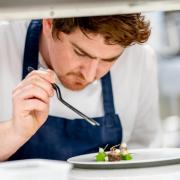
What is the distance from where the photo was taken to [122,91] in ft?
4.77

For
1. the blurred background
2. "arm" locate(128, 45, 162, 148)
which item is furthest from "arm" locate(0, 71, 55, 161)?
the blurred background

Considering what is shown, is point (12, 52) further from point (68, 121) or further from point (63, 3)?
point (63, 3)

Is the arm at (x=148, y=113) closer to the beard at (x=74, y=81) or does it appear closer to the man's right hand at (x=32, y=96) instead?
the beard at (x=74, y=81)

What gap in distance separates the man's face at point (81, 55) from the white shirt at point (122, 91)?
0.13m

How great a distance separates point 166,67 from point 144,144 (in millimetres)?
1169

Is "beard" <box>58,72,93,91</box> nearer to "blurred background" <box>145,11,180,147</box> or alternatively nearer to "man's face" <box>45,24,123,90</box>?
"man's face" <box>45,24,123,90</box>

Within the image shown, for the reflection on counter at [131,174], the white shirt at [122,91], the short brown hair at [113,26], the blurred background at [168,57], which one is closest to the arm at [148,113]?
the white shirt at [122,91]

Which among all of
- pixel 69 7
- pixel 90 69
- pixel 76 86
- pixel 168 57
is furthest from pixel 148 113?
pixel 168 57

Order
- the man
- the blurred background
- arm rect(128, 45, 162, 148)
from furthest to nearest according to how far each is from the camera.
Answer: the blurred background
arm rect(128, 45, 162, 148)
the man

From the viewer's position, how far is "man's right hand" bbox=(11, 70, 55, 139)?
1.02 m

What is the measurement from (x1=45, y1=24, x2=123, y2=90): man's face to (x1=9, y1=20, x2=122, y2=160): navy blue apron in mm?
106

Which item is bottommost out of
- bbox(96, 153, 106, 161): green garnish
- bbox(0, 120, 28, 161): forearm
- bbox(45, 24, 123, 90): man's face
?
bbox(96, 153, 106, 161): green garnish

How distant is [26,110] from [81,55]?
0.71 ft

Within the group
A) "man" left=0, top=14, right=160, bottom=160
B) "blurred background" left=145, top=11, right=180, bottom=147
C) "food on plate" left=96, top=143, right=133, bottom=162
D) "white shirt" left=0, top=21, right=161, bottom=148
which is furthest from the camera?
"blurred background" left=145, top=11, right=180, bottom=147
